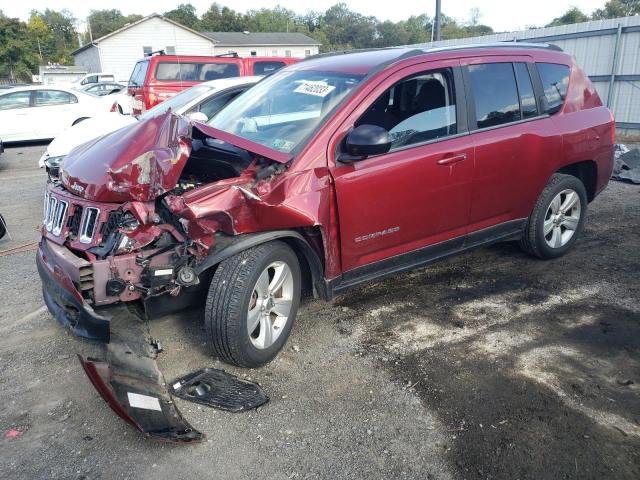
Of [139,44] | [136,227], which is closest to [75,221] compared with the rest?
[136,227]

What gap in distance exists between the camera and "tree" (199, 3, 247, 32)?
73938 mm

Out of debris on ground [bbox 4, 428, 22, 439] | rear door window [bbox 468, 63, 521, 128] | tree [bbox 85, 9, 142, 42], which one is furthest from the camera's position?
tree [bbox 85, 9, 142, 42]

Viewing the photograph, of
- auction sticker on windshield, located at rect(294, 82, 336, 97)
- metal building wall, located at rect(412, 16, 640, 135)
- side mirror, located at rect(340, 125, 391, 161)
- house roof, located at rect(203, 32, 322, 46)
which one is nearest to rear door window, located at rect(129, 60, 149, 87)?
metal building wall, located at rect(412, 16, 640, 135)

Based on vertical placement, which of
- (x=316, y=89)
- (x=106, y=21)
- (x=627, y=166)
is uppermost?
(x=106, y=21)

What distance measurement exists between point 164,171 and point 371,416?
1.84m

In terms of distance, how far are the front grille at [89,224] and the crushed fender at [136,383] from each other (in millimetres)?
448

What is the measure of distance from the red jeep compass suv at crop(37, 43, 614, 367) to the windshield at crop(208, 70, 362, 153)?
0.05 feet

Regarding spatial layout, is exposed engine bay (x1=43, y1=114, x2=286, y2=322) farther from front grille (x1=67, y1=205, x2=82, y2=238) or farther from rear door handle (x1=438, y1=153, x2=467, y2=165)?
rear door handle (x1=438, y1=153, x2=467, y2=165)

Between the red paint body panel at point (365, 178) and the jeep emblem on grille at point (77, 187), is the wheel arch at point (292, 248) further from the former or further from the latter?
the jeep emblem on grille at point (77, 187)

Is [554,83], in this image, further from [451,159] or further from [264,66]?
[264,66]

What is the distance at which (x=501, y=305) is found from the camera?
13.9ft

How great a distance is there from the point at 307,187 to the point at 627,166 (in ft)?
24.7

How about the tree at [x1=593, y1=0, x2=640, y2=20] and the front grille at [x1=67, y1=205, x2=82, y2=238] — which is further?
the tree at [x1=593, y1=0, x2=640, y2=20]

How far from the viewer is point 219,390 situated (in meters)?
3.15
